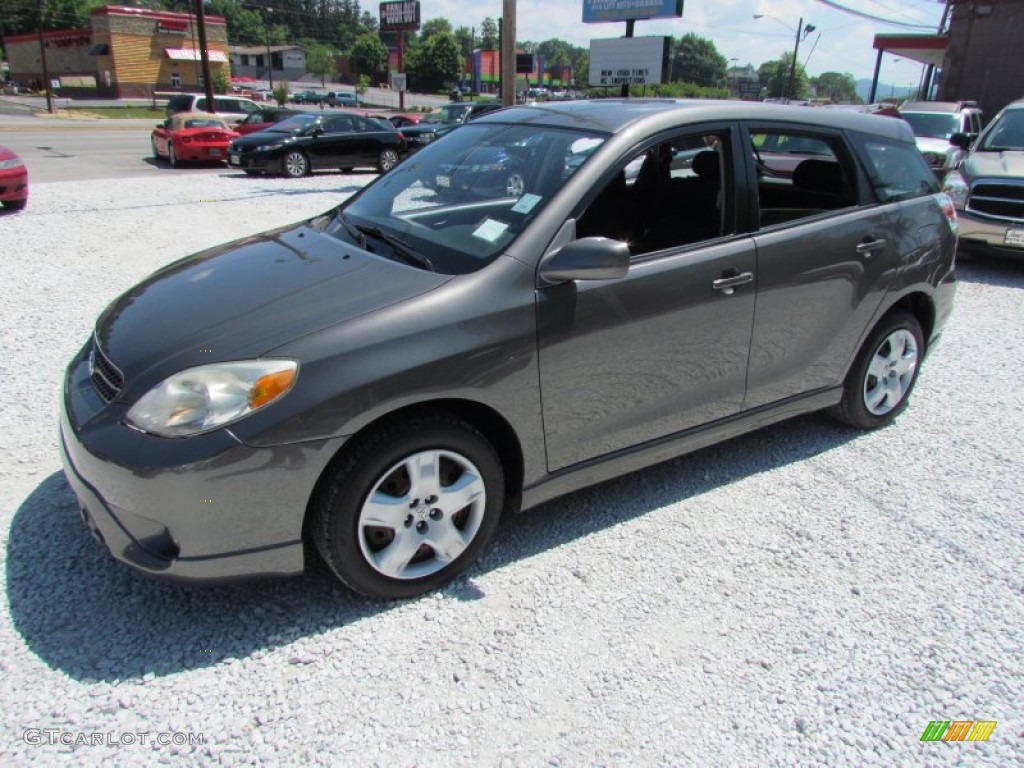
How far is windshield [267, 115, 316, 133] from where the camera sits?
1585 centimetres

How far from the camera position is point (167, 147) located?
17625mm

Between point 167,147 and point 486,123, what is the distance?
16.8m

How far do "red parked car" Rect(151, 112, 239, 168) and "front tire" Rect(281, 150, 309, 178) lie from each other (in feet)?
8.67

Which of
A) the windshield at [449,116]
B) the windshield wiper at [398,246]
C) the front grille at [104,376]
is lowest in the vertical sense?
the front grille at [104,376]

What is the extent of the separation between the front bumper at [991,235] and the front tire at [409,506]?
735 centimetres

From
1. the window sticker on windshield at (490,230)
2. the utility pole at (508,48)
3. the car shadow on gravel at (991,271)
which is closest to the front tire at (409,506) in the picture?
the window sticker on windshield at (490,230)

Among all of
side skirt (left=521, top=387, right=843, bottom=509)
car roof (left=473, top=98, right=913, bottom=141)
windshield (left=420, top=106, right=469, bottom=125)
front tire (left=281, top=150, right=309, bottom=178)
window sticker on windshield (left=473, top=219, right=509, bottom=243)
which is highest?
car roof (left=473, top=98, right=913, bottom=141)

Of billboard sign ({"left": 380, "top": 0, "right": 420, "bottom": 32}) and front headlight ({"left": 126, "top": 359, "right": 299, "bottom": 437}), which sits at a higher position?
billboard sign ({"left": 380, "top": 0, "right": 420, "bottom": 32})

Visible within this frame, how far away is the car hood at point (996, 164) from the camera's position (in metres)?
7.71

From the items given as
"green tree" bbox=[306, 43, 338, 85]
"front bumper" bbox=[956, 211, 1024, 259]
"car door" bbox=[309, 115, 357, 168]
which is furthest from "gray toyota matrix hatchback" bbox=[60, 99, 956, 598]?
"green tree" bbox=[306, 43, 338, 85]

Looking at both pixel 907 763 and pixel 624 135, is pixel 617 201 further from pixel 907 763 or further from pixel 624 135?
pixel 907 763

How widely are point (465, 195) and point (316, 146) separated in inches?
549

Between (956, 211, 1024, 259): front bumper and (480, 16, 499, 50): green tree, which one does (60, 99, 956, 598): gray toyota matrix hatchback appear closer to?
(956, 211, 1024, 259): front bumper
